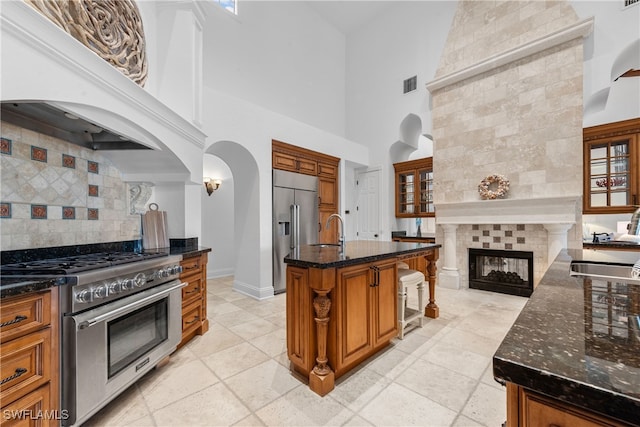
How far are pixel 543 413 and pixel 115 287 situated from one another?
2.01m

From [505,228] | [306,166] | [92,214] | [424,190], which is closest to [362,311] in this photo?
[92,214]

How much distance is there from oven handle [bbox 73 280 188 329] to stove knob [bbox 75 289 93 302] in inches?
3.0

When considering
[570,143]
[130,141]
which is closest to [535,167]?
[570,143]

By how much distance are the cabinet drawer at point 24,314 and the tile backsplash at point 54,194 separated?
69cm

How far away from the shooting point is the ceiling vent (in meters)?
5.41

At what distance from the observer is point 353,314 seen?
1.96m

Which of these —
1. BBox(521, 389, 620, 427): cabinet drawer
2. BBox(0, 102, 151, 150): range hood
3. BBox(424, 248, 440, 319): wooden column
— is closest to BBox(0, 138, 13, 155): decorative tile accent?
BBox(0, 102, 151, 150): range hood

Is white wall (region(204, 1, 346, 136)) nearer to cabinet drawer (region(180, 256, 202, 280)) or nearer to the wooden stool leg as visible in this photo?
cabinet drawer (region(180, 256, 202, 280))

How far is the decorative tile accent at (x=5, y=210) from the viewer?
5.19 feet

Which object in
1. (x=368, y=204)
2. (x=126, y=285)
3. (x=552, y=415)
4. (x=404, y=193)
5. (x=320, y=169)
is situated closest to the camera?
(x=552, y=415)

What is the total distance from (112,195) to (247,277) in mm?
2295

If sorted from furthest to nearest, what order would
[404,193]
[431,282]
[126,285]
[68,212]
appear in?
[404,193] < [431,282] < [68,212] < [126,285]

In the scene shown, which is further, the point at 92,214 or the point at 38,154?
the point at 92,214

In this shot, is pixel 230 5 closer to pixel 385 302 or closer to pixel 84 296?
pixel 84 296
